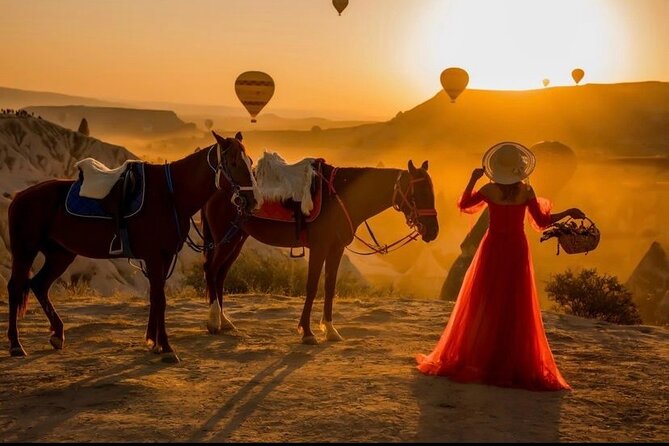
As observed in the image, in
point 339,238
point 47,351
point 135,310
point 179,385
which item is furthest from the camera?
point 135,310

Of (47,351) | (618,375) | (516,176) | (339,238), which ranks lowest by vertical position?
(47,351)

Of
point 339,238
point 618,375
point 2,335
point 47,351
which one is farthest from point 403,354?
point 2,335

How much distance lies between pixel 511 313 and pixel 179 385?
3.36m

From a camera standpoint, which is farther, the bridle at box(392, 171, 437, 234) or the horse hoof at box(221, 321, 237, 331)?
the horse hoof at box(221, 321, 237, 331)

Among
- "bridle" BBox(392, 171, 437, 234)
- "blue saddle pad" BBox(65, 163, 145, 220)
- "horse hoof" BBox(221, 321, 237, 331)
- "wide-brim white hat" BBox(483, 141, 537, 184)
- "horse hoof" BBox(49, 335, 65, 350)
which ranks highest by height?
"wide-brim white hat" BBox(483, 141, 537, 184)

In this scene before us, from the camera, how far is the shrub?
19969 millimetres

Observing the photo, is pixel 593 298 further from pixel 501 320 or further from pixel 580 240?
pixel 501 320

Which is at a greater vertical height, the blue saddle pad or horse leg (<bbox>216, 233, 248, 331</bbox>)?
the blue saddle pad

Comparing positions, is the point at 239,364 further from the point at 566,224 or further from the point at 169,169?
the point at 566,224

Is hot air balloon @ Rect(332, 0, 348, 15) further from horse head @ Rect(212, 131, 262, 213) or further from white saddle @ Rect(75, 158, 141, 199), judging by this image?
horse head @ Rect(212, 131, 262, 213)

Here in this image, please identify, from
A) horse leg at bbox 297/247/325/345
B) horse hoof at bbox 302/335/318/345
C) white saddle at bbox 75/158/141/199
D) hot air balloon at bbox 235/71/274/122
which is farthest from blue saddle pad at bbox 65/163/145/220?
hot air balloon at bbox 235/71/274/122

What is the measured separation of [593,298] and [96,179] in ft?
49.6

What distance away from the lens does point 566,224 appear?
9070 millimetres

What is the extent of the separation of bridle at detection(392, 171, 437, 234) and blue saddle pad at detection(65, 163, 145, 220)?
9.70ft
